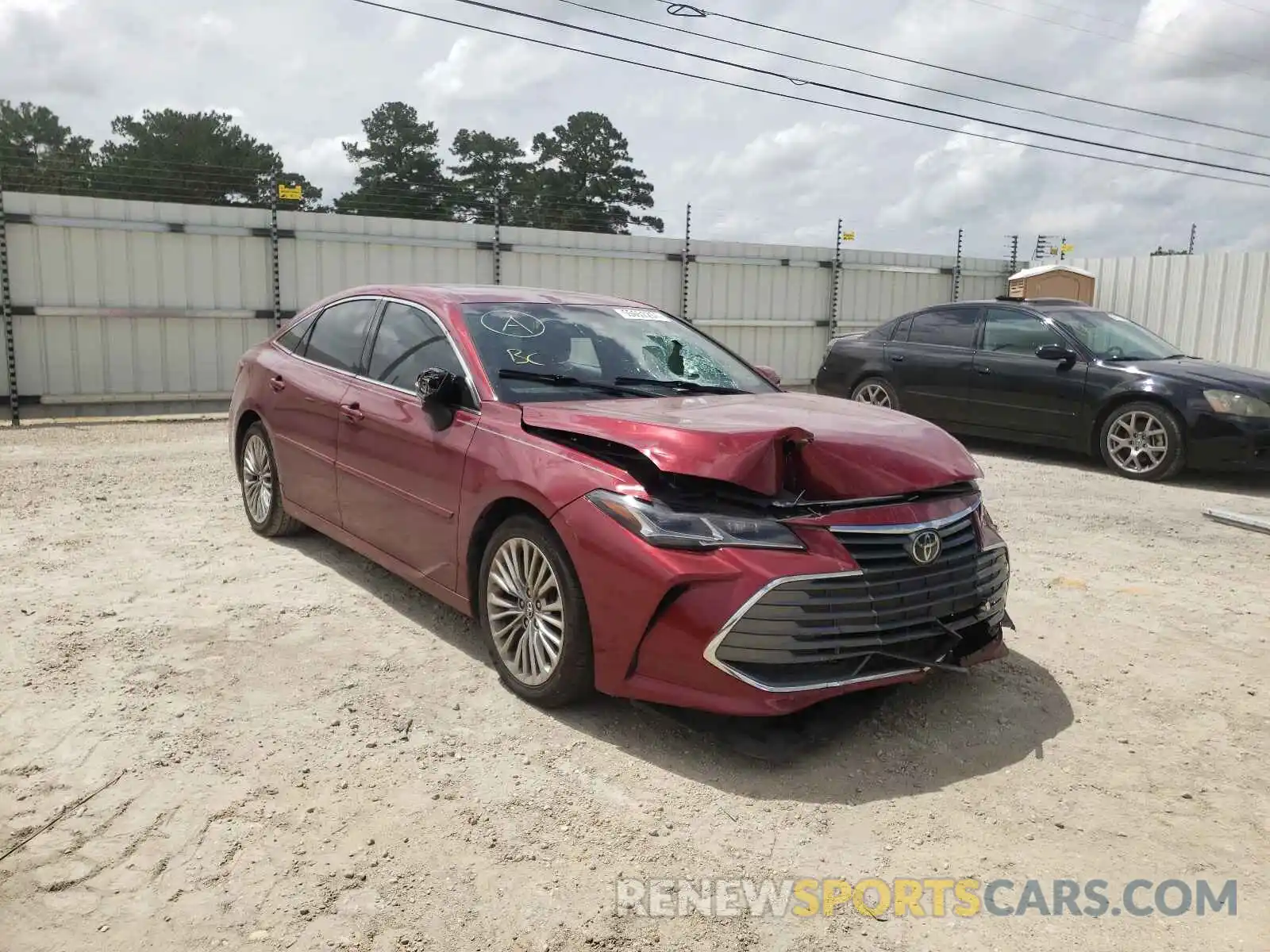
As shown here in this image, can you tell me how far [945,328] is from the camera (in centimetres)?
1058

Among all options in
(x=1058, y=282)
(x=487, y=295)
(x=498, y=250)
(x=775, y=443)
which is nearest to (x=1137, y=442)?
(x=487, y=295)

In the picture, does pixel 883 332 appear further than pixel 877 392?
Yes

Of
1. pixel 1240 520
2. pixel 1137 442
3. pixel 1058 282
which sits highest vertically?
pixel 1058 282

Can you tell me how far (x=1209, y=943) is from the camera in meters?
2.49

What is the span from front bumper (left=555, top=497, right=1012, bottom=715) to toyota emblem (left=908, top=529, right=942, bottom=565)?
3cm

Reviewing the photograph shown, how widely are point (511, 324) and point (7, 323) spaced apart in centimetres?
872

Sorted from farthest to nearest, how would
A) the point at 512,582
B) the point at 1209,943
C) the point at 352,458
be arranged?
the point at 352,458 → the point at 512,582 → the point at 1209,943

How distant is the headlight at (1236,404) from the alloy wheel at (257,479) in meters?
7.39

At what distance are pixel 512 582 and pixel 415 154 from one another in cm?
3980

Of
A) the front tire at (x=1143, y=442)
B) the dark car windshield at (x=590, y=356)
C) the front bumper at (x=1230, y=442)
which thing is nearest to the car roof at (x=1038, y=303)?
the front tire at (x=1143, y=442)

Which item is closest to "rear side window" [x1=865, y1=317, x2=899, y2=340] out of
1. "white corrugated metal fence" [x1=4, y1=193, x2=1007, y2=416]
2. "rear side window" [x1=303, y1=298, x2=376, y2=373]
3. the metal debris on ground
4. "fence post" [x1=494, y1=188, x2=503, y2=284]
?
"white corrugated metal fence" [x1=4, y1=193, x2=1007, y2=416]

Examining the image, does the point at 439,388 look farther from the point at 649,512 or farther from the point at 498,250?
the point at 498,250

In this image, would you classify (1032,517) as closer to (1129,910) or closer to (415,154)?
(1129,910)

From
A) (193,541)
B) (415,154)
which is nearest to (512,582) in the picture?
(193,541)
